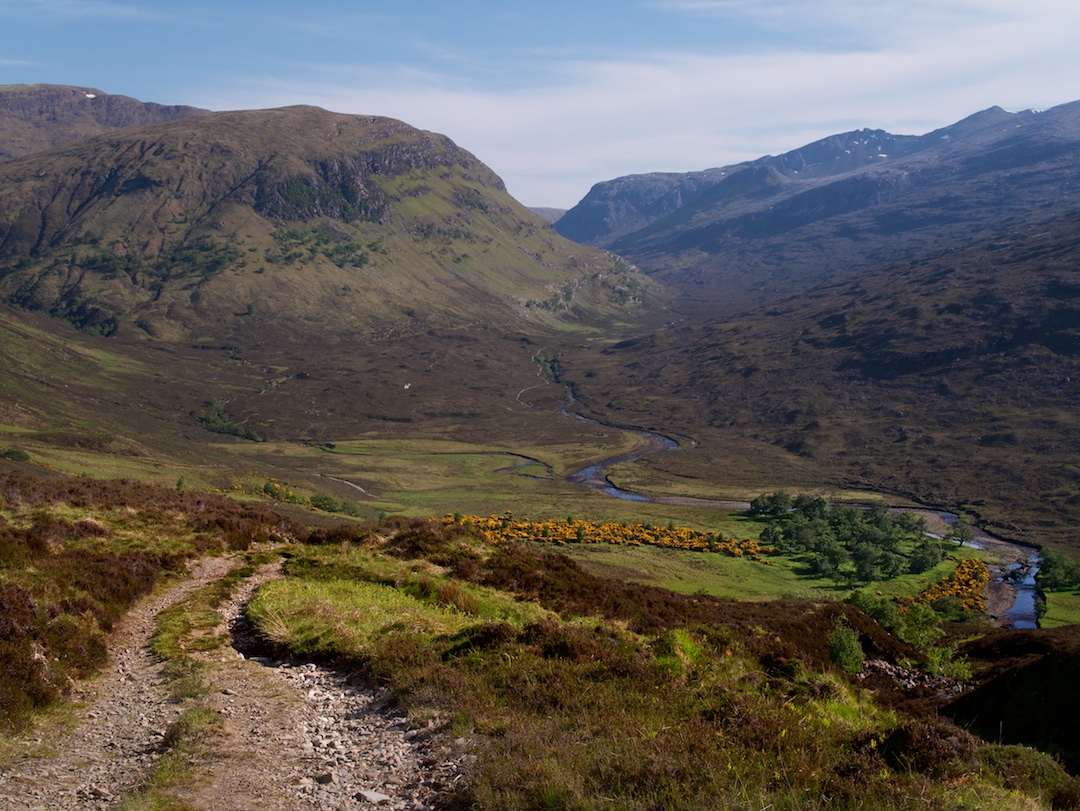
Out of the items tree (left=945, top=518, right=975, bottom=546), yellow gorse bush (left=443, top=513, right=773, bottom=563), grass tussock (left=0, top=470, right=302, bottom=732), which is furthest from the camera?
tree (left=945, top=518, right=975, bottom=546)

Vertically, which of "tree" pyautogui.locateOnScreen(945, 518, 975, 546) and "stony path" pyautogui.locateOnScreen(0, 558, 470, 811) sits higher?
"stony path" pyautogui.locateOnScreen(0, 558, 470, 811)

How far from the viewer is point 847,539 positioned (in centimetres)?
9862

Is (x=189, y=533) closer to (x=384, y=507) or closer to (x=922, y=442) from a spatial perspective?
(x=384, y=507)

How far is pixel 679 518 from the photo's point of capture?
380 ft

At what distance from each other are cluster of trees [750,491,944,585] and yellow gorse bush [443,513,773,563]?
545 cm

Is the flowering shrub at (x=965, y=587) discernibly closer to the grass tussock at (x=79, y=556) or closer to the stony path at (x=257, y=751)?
the grass tussock at (x=79, y=556)

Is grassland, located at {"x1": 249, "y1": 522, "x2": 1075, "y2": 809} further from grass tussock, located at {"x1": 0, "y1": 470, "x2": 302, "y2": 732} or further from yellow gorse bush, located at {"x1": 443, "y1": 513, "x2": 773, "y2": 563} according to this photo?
yellow gorse bush, located at {"x1": 443, "y1": 513, "x2": 773, "y2": 563}

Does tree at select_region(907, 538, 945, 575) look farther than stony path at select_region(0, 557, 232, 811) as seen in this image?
Yes

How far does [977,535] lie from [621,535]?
6199cm

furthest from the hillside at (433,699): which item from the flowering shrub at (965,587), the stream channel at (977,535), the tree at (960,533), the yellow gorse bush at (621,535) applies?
the tree at (960,533)

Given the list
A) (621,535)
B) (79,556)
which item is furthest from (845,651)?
(621,535)

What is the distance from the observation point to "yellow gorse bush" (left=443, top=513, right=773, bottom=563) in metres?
83.9

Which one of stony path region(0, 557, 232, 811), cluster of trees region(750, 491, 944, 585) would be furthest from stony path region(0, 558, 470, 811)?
cluster of trees region(750, 491, 944, 585)

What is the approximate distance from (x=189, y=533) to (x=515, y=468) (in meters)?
134
